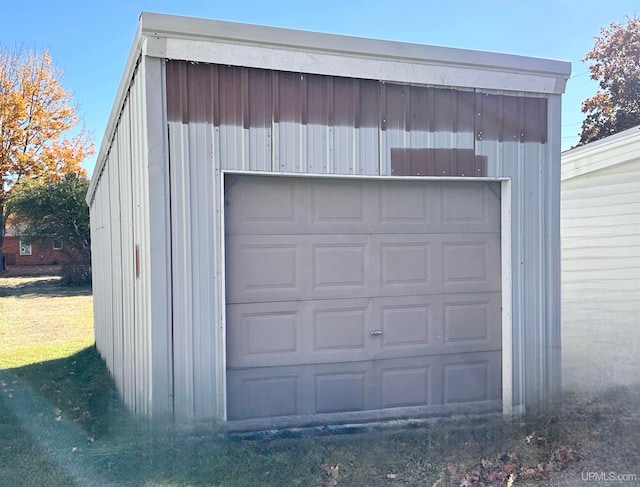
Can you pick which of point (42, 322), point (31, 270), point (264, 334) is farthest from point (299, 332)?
point (31, 270)

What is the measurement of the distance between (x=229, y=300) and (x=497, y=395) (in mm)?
2785

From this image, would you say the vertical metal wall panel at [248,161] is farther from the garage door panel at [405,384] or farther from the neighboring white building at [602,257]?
the neighboring white building at [602,257]

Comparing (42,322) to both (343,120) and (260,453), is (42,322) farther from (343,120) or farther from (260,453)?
(343,120)

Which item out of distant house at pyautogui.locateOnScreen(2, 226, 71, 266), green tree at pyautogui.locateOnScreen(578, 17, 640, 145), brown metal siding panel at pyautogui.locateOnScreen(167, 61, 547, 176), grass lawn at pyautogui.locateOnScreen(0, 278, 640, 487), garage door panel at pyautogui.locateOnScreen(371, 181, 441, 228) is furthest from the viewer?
distant house at pyautogui.locateOnScreen(2, 226, 71, 266)

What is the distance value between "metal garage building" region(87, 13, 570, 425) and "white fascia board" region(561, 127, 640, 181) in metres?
2.14

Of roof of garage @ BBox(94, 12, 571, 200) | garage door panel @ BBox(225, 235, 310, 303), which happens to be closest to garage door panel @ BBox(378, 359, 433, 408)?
garage door panel @ BBox(225, 235, 310, 303)

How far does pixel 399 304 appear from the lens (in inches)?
209

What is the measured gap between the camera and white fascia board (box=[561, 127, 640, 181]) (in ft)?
23.3

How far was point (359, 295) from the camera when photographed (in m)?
5.20

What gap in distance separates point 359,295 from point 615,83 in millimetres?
22134

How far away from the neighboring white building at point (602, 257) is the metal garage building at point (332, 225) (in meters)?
2.10

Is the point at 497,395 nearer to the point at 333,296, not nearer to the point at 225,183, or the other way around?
the point at 333,296

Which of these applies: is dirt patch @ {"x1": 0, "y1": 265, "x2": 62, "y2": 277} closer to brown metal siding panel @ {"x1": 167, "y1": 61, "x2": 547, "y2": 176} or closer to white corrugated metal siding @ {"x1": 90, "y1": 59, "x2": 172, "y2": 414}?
white corrugated metal siding @ {"x1": 90, "y1": 59, "x2": 172, "y2": 414}

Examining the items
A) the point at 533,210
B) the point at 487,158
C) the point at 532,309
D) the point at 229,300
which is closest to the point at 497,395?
the point at 532,309
